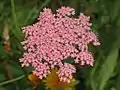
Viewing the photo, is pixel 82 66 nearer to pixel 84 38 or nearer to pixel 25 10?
pixel 84 38

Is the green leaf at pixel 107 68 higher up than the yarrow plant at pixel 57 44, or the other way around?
the yarrow plant at pixel 57 44

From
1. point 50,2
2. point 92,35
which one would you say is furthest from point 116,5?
point 50,2

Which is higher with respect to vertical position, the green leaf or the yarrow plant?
the yarrow plant
